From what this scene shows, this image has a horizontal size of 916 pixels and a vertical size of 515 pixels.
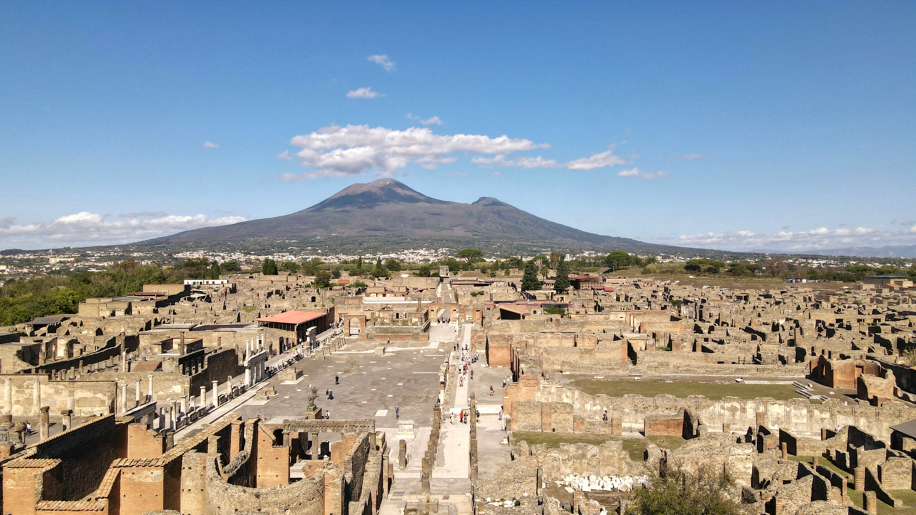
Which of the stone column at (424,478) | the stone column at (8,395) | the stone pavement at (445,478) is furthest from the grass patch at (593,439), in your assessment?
the stone column at (8,395)

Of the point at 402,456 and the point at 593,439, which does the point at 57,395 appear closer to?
the point at 402,456

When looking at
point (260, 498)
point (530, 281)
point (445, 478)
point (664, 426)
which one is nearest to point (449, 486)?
point (445, 478)

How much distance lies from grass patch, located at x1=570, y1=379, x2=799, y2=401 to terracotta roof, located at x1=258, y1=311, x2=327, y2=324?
26.4 meters

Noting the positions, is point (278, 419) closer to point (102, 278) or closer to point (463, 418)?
point (463, 418)

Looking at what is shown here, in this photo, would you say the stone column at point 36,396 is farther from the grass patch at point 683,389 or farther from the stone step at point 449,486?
the grass patch at point 683,389

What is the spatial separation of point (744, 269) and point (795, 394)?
116951mm

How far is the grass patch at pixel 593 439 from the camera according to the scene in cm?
2464

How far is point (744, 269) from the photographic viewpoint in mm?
140500

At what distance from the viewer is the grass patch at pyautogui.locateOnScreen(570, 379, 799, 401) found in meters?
34.1

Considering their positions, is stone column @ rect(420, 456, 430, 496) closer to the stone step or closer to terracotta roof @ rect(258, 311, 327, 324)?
the stone step

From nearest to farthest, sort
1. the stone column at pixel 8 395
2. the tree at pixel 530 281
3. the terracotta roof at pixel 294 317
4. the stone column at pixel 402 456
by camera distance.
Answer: the stone column at pixel 402 456
the stone column at pixel 8 395
the terracotta roof at pixel 294 317
the tree at pixel 530 281

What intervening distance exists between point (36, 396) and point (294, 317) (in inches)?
1001

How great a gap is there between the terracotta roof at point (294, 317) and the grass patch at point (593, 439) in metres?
30.2

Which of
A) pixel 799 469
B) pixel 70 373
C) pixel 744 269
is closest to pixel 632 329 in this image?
pixel 799 469
